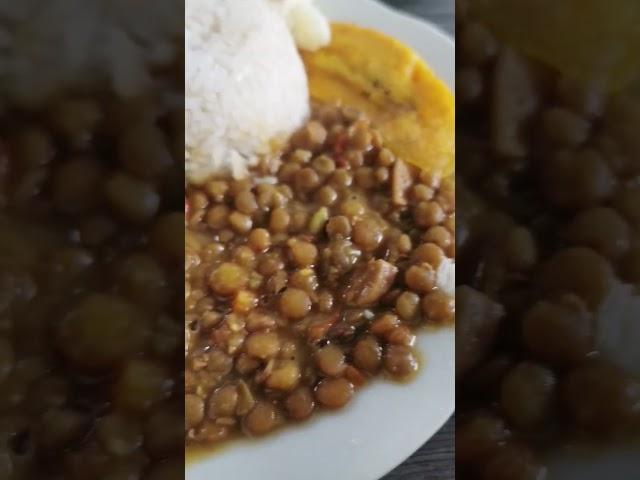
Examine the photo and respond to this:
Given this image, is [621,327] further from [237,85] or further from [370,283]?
[237,85]

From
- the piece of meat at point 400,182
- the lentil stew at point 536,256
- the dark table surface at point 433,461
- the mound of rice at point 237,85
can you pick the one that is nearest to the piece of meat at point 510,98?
the lentil stew at point 536,256

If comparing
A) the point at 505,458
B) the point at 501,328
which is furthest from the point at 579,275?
the point at 505,458

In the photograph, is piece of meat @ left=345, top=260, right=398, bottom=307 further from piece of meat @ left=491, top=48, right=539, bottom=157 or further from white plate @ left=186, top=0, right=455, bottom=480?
piece of meat @ left=491, top=48, right=539, bottom=157

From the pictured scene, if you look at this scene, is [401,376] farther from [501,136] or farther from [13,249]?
[13,249]

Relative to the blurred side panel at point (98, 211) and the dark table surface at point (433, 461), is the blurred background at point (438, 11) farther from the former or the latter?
the dark table surface at point (433, 461)

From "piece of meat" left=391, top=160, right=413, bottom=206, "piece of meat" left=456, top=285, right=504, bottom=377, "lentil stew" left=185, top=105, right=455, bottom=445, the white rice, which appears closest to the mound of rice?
"lentil stew" left=185, top=105, right=455, bottom=445

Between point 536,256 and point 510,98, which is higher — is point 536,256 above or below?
below

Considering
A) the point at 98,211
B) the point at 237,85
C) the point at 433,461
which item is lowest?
the point at 433,461

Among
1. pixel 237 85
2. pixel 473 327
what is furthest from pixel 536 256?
pixel 237 85
